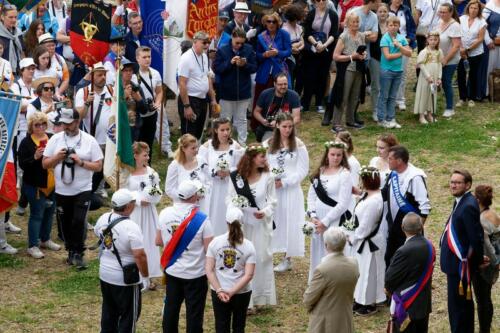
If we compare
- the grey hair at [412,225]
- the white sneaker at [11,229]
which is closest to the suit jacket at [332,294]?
the grey hair at [412,225]

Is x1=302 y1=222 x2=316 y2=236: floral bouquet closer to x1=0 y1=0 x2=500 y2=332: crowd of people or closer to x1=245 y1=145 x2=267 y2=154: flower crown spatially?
x1=0 y1=0 x2=500 y2=332: crowd of people

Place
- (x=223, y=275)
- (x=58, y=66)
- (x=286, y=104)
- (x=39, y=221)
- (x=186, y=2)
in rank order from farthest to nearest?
(x=186, y=2) → (x=58, y=66) → (x=286, y=104) → (x=39, y=221) → (x=223, y=275)

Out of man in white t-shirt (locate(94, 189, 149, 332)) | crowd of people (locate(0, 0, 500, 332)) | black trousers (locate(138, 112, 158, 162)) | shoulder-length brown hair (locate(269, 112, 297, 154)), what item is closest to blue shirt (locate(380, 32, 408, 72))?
crowd of people (locate(0, 0, 500, 332))

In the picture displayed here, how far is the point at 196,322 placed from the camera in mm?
10453

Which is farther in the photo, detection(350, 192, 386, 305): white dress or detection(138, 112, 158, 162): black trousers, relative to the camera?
detection(138, 112, 158, 162): black trousers

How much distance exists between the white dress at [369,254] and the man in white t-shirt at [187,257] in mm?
1981

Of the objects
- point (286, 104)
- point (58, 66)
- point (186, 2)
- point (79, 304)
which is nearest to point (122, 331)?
point (79, 304)

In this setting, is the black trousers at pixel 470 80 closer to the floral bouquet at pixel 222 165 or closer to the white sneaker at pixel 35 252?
the floral bouquet at pixel 222 165

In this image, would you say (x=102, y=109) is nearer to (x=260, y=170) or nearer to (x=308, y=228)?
(x=260, y=170)

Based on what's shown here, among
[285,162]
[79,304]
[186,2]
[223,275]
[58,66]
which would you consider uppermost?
[186,2]

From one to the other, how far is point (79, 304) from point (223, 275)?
263 cm

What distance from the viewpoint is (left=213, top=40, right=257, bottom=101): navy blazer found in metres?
17.1

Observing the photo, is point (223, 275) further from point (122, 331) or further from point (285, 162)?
point (285, 162)

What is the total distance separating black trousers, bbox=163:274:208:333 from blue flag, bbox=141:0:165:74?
7465mm
